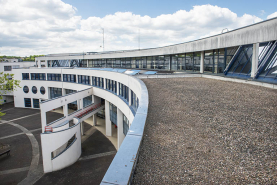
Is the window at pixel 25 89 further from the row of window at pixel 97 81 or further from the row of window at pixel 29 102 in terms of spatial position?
the row of window at pixel 97 81

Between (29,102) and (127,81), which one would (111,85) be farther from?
(29,102)

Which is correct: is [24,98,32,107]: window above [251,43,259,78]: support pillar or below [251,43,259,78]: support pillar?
below

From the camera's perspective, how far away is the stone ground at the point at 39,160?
15258mm

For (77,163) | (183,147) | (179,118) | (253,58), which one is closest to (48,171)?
(77,163)

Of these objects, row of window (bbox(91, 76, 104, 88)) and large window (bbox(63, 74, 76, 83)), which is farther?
large window (bbox(63, 74, 76, 83))

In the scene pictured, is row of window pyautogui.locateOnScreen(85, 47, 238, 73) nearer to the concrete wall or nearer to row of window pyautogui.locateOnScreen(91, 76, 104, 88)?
the concrete wall

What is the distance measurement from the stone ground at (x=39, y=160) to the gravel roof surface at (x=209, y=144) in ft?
37.6

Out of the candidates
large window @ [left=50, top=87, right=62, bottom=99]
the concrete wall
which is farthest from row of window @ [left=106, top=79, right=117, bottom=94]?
large window @ [left=50, top=87, right=62, bottom=99]

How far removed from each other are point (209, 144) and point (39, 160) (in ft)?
61.4

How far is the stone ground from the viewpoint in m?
15.3

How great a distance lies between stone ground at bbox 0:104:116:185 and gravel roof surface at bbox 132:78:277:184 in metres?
11.5

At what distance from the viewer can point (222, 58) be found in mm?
19797

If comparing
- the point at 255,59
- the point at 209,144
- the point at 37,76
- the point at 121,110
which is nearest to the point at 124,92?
the point at 121,110

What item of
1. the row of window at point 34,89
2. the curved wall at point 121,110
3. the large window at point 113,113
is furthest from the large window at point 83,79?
the row of window at point 34,89
